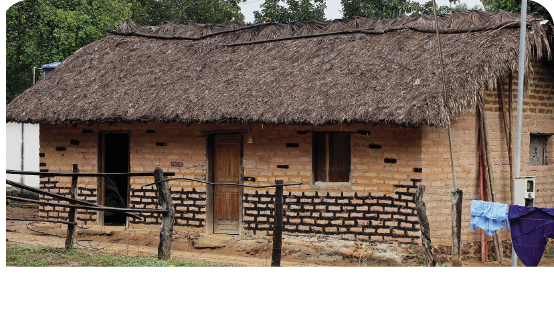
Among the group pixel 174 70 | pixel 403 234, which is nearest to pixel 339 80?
pixel 403 234

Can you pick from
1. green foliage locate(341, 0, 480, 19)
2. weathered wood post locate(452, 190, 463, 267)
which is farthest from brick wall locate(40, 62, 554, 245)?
green foliage locate(341, 0, 480, 19)

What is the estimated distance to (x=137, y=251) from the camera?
339 inches

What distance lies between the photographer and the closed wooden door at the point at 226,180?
945 centimetres

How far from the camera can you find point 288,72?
30.0 ft

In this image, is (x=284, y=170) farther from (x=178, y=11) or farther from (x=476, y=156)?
(x=178, y=11)

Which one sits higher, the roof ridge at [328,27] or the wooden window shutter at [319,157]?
the roof ridge at [328,27]

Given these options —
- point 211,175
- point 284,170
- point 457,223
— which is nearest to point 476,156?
point 457,223

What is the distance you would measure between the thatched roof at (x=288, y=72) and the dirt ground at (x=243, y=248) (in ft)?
6.44

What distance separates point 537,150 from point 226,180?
5.39m

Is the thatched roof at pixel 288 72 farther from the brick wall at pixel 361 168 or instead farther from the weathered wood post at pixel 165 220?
the weathered wood post at pixel 165 220

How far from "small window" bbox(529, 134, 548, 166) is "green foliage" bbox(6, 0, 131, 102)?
12.7 meters

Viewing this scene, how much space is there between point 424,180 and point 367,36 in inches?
118

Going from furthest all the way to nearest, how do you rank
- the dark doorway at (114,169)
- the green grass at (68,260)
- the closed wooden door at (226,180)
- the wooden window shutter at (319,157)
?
the dark doorway at (114,169) < the closed wooden door at (226,180) < the wooden window shutter at (319,157) < the green grass at (68,260)

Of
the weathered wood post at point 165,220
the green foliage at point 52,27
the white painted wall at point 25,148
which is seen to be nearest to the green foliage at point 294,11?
the green foliage at point 52,27
